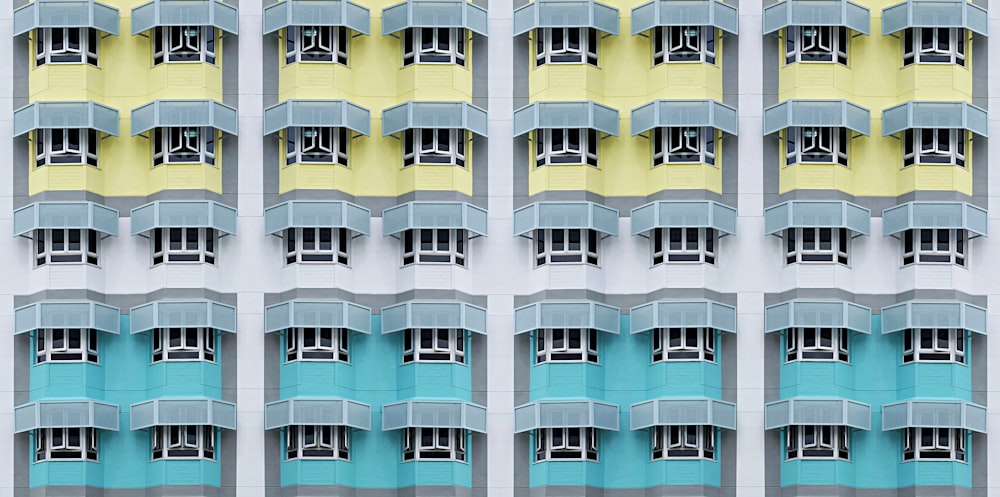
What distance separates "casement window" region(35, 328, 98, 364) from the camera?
80625 millimetres

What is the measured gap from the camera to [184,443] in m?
79.9

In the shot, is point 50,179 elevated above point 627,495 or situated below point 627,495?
above

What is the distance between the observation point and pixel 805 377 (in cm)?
8031

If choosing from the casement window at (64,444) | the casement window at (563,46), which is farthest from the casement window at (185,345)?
the casement window at (563,46)

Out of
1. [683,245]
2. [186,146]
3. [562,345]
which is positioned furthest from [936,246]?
[186,146]

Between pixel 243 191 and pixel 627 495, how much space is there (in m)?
19.1

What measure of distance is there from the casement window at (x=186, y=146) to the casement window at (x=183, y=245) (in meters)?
2.73

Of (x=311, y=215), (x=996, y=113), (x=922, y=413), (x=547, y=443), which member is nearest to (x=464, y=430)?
(x=547, y=443)

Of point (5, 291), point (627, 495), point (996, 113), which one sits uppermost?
point (996, 113)

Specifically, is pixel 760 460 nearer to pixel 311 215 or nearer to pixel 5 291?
pixel 311 215

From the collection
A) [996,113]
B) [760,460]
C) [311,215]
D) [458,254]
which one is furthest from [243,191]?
[996,113]

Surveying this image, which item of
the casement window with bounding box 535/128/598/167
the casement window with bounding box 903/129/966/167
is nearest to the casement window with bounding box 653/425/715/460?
the casement window with bounding box 535/128/598/167

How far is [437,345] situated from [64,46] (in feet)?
62.2

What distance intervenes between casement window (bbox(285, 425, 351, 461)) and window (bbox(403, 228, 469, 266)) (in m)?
7.25
